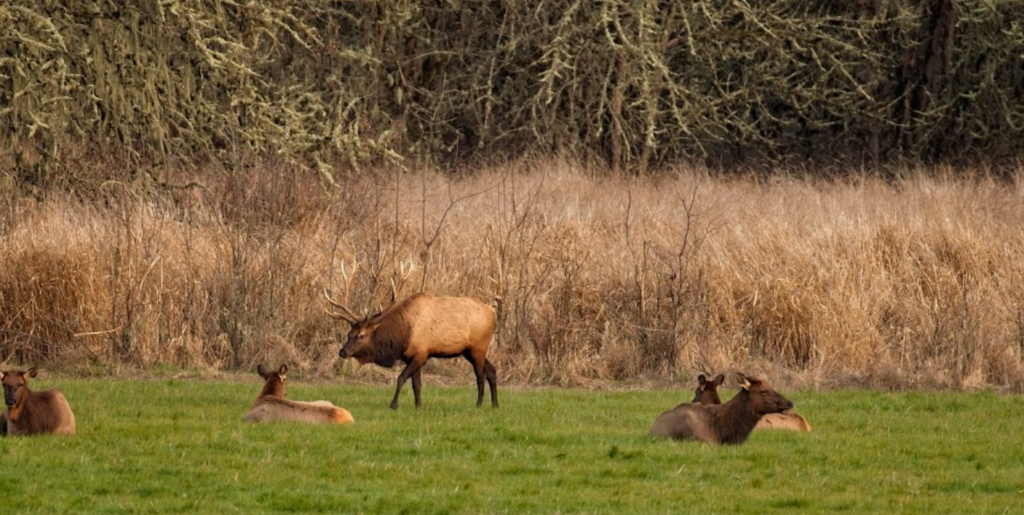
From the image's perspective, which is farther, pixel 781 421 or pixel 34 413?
pixel 781 421

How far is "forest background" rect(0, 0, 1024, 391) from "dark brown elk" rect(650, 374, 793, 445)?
14.8 feet

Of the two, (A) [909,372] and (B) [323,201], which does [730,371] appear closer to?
(A) [909,372]

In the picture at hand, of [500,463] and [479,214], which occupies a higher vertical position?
[479,214]

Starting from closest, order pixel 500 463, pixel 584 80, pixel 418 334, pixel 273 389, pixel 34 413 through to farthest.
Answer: pixel 500 463, pixel 34 413, pixel 273 389, pixel 418 334, pixel 584 80

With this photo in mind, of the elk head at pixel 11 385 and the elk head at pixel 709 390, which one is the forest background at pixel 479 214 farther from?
the elk head at pixel 11 385

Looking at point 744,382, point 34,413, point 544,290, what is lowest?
point 34,413

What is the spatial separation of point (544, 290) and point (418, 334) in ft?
13.2

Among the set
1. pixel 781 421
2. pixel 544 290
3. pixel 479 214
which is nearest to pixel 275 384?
pixel 781 421

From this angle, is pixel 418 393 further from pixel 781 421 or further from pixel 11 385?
pixel 11 385

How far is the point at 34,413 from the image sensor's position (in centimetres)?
1091

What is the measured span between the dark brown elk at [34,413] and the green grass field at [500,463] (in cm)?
22

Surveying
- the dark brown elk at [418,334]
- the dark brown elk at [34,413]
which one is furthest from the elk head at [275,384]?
the dark brown elk at [34,413]

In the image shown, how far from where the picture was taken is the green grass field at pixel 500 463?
28.8ft

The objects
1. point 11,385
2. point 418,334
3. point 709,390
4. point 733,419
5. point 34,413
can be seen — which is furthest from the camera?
point 418,334
